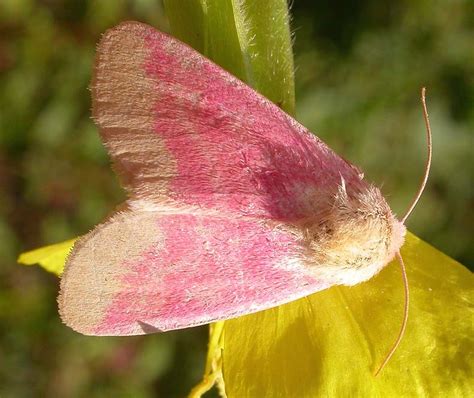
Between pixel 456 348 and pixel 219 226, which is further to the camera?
pixel 456 348

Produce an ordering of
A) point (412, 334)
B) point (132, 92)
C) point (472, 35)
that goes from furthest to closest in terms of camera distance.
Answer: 1. point (472, 35)
2. point (412, 334)
3. point (132, 92)

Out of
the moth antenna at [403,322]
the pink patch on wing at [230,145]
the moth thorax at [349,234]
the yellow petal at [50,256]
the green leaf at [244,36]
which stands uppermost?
the green leaf at [244,36]

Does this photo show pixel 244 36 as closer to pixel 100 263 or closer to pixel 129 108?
pixel 129 108

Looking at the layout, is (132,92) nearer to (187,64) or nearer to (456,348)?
(187,64)

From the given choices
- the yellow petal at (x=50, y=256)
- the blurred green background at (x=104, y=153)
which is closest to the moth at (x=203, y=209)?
the yellow petal at (x=50, y=256)

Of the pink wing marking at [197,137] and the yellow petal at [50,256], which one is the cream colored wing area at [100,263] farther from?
the yellow petal at [50,256]

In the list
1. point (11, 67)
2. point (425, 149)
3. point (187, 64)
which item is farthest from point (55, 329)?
point (187, 64)
